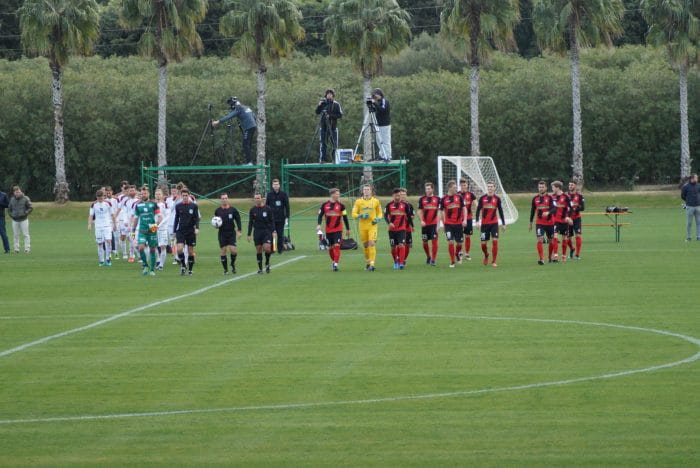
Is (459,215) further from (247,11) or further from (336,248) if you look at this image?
(247,11)

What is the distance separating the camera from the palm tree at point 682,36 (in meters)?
61.5

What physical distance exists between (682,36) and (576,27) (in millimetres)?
5288

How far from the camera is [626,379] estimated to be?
1362 centimetres

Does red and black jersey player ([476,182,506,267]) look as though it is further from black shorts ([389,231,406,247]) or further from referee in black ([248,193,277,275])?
referee in black ([248,193,277,275])

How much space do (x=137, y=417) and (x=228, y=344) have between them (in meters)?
4.87

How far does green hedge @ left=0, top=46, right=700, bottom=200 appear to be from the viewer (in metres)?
70.2

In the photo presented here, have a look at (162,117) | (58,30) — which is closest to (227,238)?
(162,117)

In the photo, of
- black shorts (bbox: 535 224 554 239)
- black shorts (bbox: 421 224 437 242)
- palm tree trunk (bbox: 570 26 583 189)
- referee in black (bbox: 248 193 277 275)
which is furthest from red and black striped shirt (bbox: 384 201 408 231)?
palm tree trunk (bbox: 570 26 583 189)

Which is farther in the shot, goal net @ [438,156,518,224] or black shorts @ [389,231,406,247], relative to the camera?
goal net @ [438,156,518,224]

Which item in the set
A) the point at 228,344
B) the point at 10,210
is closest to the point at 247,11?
the point at 10,210

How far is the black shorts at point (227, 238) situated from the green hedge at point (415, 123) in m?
42.9

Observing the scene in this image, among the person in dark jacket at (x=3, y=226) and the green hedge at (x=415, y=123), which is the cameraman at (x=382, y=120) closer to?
the person in dark jacket at (x=3, y=226)

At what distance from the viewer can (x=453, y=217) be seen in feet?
95.6

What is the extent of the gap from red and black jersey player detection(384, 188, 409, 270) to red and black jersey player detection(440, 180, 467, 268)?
3.42ft
